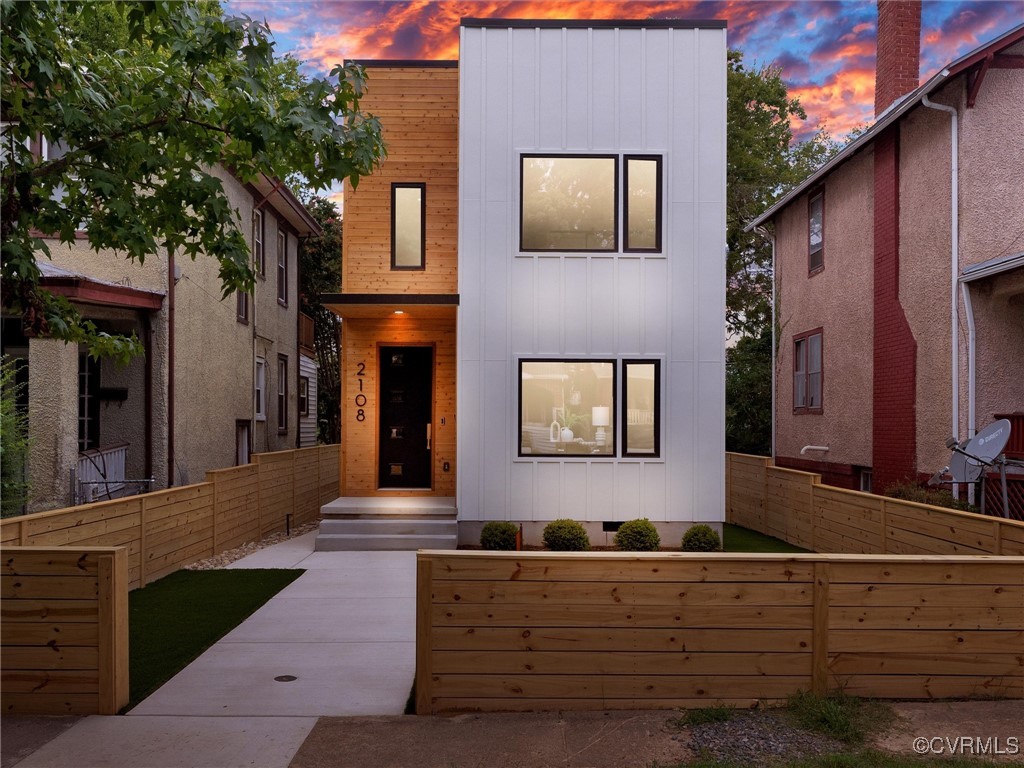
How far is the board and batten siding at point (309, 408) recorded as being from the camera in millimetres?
24844

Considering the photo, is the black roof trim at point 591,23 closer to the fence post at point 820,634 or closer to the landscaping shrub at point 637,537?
the landscaping shrub at point 637,537

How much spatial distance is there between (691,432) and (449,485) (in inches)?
173

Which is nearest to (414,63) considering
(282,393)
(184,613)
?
(184,613)

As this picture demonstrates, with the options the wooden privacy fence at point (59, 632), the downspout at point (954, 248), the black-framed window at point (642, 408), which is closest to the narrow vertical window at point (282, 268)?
the black-framed window at point (642, 408)

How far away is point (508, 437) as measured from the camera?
39.1ft

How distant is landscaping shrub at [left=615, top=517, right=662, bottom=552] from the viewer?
11.2 m

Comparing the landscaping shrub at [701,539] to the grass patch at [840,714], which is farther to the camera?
the landscaping shrub at [701,539]

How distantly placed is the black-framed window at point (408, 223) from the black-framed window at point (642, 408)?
14.7ft

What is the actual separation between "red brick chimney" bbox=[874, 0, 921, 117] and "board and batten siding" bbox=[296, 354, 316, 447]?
56.4ft

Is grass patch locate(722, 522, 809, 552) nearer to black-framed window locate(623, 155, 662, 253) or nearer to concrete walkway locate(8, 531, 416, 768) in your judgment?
black-framed window locate(623, 155, 662, 253)

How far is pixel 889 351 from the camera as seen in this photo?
1468 cm

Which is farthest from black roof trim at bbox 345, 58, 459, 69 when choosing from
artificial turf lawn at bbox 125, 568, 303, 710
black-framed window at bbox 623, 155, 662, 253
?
artificial turf lawn at bbox 125, 568, 303, 710

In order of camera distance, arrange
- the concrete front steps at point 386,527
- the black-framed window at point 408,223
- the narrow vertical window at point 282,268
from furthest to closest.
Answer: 1. the narrow vertical window at point 282,268
2. the black-framed window at point 408,223
3. the concrete front steps at point 386,527

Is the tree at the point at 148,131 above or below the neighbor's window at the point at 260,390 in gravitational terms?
above
